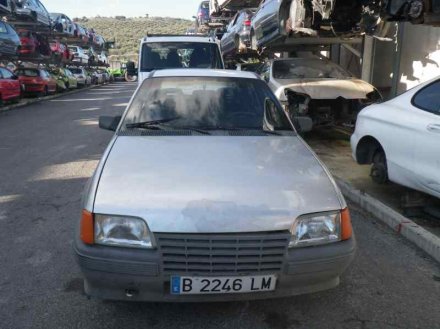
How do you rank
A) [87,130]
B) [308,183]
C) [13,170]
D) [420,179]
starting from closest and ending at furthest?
1. [308,183]
2. [420,179]
3. [13,170]
4. [87,130]

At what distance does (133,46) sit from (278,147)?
88186 millimetres

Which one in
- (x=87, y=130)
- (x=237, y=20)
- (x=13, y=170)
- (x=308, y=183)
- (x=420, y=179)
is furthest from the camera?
(x=237, y=20)

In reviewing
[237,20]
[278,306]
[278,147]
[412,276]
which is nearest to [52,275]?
[278,306]

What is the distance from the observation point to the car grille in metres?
2.41

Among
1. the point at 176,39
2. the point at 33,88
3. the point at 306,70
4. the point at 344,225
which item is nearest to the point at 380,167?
the point at 344,225

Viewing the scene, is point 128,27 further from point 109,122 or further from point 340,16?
point 109,122

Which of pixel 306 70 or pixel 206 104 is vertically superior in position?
pixel 206 104

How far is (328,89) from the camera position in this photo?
8133 millimetres

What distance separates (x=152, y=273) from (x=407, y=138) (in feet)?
10.5

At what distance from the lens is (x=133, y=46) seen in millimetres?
86875

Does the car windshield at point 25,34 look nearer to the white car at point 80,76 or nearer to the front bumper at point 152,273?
the white car at point 80,76

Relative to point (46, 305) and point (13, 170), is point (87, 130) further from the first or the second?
point (46, 305)

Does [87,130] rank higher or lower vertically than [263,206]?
lower

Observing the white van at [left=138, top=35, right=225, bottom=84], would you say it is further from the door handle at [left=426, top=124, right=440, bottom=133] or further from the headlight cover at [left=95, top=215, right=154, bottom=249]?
the headlight cover at [left=95, top=215, right=154, bottom=249]
